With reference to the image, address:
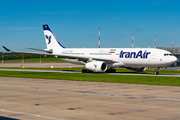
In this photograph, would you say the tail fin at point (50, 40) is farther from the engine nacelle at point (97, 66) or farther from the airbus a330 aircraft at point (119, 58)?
the engine nacelle at point (97, 66)

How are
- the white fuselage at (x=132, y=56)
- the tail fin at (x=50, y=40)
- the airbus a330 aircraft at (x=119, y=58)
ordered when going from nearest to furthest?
the white fuselage at (x=132, y=56), the airbus a330 aircraft at (x=119, y=58), the tail fin at (x=50, y=40)

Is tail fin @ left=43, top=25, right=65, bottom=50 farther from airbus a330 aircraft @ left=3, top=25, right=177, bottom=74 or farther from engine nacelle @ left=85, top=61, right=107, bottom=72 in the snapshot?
engine nacelle @ left=85, top=61, right=107, bottom=72

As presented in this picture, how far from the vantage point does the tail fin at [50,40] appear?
55.7 metres

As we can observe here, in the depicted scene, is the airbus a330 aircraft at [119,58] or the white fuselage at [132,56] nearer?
the white fuselage at [132,56]

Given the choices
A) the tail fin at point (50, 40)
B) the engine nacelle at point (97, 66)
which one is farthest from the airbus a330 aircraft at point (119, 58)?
the tail fin at point (50, 40)

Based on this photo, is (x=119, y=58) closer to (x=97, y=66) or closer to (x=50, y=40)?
(x=97, y=66)

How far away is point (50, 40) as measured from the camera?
184ft

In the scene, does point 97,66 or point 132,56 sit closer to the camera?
point 97,66

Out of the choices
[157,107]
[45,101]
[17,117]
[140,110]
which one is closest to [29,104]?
[45,101]

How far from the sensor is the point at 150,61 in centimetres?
4203

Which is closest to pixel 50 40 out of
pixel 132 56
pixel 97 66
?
pixel 97 66

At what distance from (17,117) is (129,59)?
34696mm

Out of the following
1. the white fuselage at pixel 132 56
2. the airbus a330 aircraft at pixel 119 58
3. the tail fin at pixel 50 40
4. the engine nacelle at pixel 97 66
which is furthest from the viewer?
the tail fin at pixel 50 40

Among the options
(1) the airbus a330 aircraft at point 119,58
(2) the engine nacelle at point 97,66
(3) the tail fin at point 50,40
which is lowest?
(2) the engine nacelle at point 97,66
